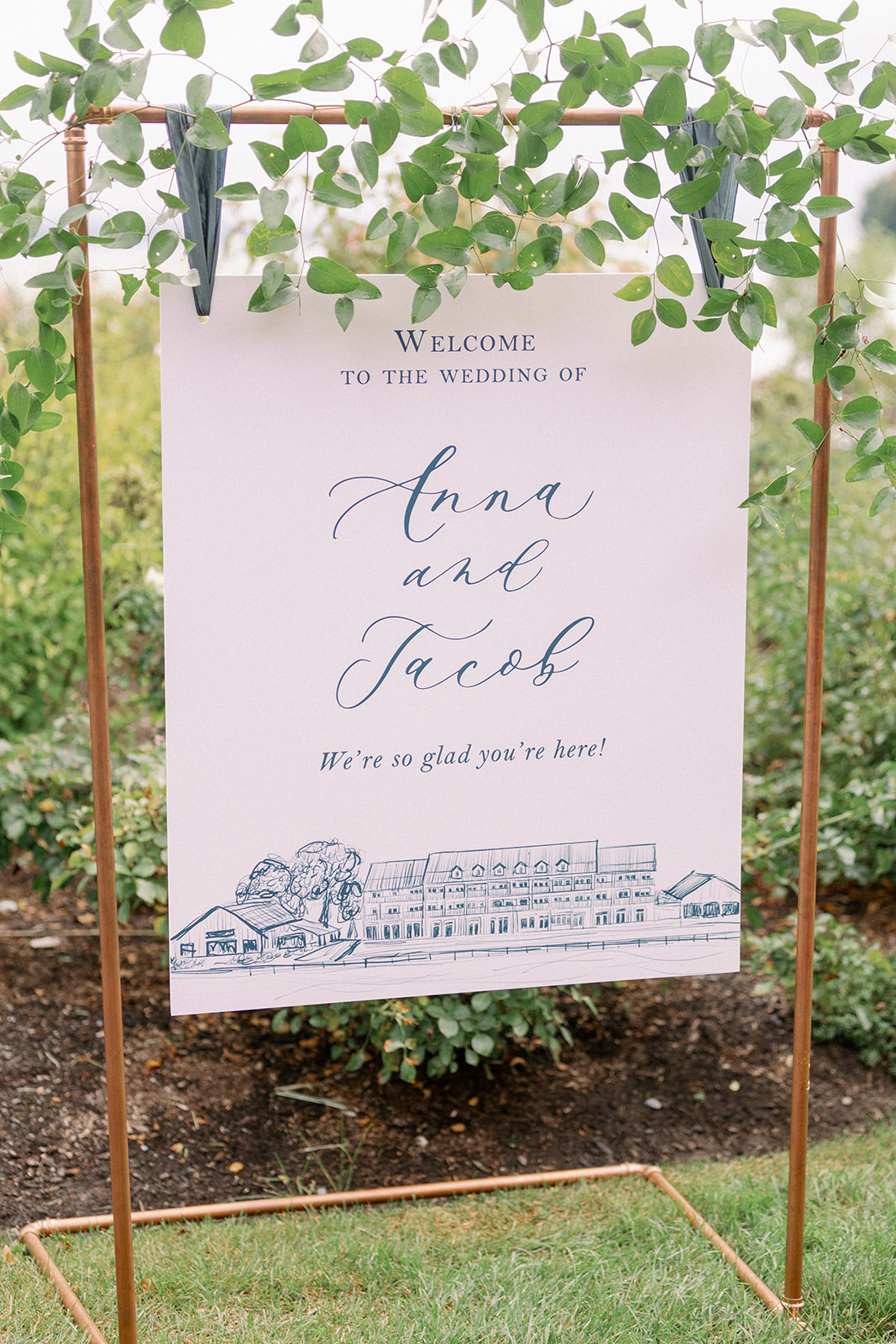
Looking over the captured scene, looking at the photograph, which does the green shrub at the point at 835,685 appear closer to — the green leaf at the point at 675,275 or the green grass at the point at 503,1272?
the green grass at the point at 503,1272

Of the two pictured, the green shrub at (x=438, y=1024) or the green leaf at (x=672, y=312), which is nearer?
the green leaf at (x=672, y=312)

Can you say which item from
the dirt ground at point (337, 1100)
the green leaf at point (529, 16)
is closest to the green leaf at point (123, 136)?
the green leaf at point (529, 16)

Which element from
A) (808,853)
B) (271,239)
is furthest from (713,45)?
(808,853)

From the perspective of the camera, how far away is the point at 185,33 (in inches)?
55.6

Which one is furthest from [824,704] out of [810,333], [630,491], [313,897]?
[810,333]

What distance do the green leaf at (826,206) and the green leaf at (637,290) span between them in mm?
248

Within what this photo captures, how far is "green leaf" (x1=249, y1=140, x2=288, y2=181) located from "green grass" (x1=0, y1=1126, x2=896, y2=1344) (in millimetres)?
1750

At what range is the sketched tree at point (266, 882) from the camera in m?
1.75

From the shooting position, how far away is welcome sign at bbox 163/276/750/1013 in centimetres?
168

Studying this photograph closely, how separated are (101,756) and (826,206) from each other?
1304 mm

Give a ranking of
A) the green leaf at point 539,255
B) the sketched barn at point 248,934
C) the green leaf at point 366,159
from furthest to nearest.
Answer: the sketched barn at point 248,934 < the green leaf at point 539,255 < the green leaf at point 366,159

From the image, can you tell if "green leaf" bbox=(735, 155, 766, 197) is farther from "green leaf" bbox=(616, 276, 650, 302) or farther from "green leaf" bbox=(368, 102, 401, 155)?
"green leaf" bbox=(368, 102, 401, 155)

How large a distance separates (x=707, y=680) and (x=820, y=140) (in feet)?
2.74

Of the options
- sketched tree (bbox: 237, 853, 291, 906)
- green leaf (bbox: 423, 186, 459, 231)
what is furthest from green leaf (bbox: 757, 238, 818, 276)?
sketched tree (bbox: 237, 853, 291, 906)
